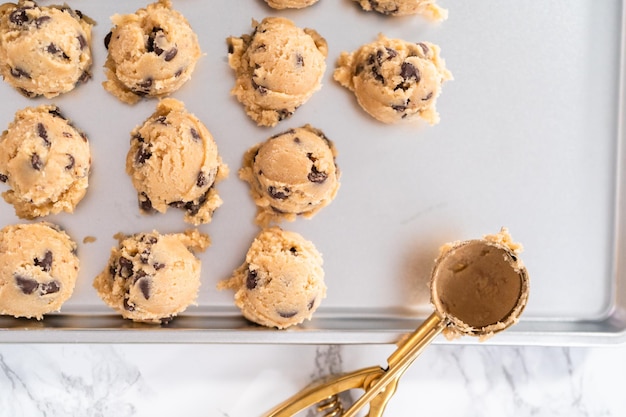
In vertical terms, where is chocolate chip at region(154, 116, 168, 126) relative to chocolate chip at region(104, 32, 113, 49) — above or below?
below

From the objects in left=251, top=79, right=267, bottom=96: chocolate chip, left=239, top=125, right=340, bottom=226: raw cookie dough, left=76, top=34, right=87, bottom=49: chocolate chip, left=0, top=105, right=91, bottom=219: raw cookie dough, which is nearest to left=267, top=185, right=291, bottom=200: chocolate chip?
left=239, top=125, right=340, bottom=226: raw cookie dough

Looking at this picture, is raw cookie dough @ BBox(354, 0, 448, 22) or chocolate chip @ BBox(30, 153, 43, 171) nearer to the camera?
chocolate chip @ BBox(30, 153, 43, 171)

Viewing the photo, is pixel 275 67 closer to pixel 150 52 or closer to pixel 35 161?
pixel 150 52

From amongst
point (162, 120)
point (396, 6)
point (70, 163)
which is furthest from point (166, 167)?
point (396, 6)

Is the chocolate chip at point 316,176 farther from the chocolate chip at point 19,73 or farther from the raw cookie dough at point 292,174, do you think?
the chocolate chip at point 19,73

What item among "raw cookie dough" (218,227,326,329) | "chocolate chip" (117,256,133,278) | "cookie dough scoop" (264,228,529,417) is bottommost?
"cookie dough scoop" (264,228,529,417)

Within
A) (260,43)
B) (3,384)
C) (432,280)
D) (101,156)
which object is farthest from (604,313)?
(3,384)

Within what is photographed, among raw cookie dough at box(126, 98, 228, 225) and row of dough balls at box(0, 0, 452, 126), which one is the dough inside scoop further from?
raw cookie dough at box(126, 98, 228, 225)
